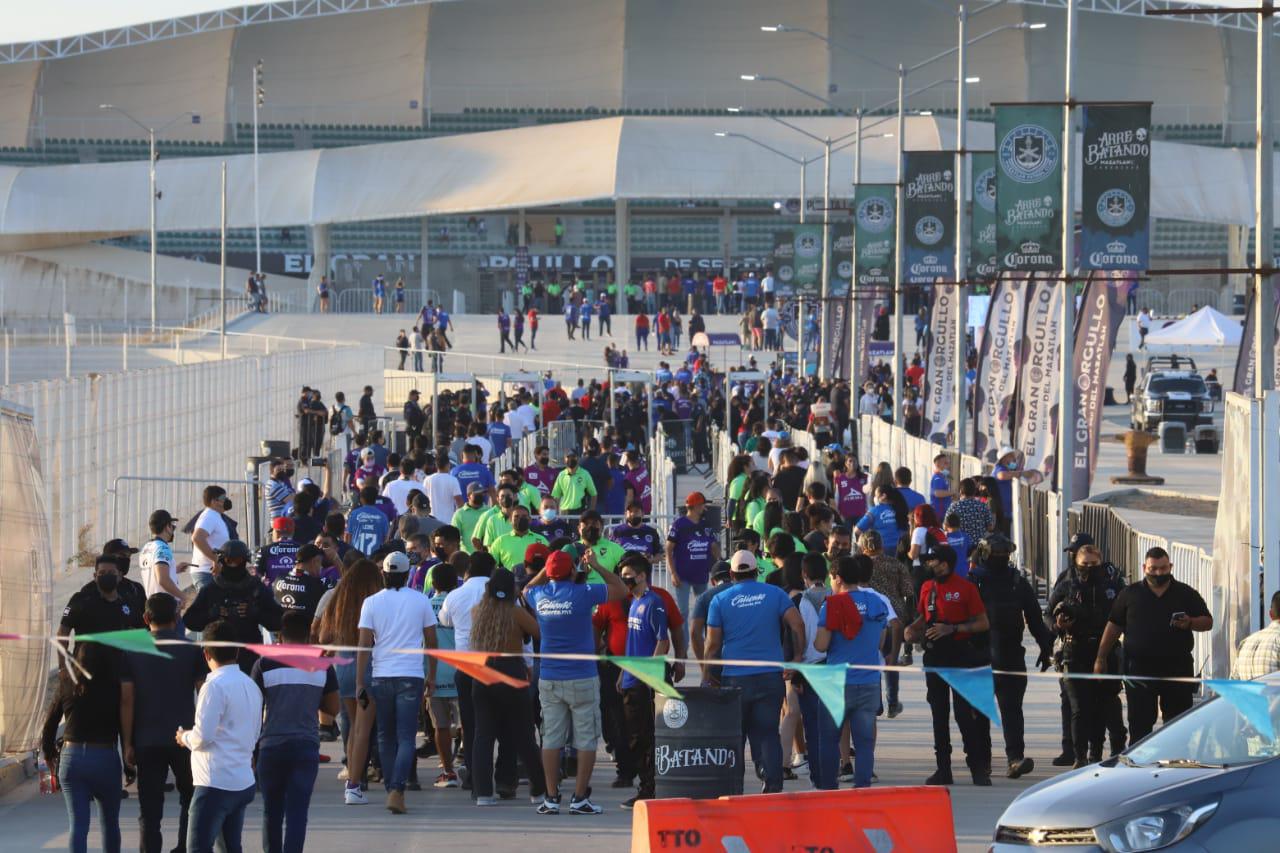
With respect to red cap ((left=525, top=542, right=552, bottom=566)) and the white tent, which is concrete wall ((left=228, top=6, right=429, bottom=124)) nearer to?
the white tent

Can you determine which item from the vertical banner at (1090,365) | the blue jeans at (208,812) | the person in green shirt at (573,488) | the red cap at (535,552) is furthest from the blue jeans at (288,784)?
the vertical banner at (1090,365)

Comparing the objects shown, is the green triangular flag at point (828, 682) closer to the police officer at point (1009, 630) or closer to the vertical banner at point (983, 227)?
the police officer at point (1009, 630)

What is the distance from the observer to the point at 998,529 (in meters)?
18.2

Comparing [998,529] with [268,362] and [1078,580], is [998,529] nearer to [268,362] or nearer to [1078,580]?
[1078,580]

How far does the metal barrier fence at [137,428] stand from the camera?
22125 mm

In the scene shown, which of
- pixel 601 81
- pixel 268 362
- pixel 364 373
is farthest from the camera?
pixel 601 81

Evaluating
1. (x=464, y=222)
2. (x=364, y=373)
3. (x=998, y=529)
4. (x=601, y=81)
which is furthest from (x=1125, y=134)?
(x=601, y=81)

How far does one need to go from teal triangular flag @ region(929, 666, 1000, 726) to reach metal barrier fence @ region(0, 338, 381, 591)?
744cm

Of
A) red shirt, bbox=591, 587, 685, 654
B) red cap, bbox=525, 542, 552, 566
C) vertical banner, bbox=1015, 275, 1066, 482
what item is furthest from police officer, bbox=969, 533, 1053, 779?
vertical banner, bbox=1015, 275, 1066, 482

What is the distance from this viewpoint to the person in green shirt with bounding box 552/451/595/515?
20.1 m

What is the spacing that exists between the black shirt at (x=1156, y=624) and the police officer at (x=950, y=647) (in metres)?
0.84

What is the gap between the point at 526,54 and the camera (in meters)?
103

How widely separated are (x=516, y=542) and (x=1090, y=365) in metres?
9.76

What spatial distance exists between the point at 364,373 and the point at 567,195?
30533 millimetres
